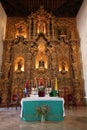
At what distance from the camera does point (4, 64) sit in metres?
14.3

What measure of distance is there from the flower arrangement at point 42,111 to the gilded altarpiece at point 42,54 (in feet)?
21.7

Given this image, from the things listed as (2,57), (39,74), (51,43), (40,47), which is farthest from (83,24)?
(2,57)

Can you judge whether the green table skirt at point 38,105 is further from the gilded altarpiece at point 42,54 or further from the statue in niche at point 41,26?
the statue in niche at point 41,26

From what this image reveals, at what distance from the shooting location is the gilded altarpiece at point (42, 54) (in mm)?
13648

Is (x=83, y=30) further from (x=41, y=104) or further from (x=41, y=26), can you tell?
(x=41, y=104)

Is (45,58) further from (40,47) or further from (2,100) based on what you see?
(2,100)

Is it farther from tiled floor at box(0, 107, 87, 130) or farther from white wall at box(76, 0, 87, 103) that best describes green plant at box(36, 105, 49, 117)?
white wall at box(76, 0, 87, 103)

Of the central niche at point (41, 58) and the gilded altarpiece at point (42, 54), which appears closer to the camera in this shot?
the gilded altarpiece at point (42, 54)

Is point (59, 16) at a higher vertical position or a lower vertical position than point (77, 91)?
higher

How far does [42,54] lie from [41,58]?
1.40 feet

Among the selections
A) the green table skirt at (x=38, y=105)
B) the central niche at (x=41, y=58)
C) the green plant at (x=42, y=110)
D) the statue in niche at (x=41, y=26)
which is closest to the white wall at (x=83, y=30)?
the central niche at (x=41, y=58)

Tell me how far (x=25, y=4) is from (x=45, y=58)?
630cm

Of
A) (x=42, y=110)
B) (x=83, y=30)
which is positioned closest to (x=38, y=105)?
(x=42, y=110)

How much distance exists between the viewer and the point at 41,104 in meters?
6.51
